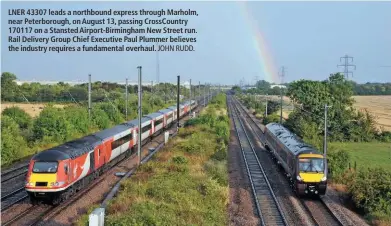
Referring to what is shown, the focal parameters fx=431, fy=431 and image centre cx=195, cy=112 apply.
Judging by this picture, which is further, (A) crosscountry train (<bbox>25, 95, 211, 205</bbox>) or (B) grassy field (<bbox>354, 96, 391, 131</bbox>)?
(B) grassy field (<bbox>354, 96, 391, 131</bbox>)

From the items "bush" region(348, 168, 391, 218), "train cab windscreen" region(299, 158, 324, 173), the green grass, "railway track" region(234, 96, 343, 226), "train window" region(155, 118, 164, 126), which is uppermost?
"train window" region(155, 118, 164, 126)

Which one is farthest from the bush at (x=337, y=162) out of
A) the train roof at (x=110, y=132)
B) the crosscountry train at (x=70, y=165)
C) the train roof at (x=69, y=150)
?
the train roof at (x=69, y=150)

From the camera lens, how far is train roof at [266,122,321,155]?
1017 inches

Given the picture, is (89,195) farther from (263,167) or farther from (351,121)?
(351,121)

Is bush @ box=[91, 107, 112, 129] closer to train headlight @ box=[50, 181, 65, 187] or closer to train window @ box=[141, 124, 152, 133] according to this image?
train window @ box=[141, 124, 152, 133]

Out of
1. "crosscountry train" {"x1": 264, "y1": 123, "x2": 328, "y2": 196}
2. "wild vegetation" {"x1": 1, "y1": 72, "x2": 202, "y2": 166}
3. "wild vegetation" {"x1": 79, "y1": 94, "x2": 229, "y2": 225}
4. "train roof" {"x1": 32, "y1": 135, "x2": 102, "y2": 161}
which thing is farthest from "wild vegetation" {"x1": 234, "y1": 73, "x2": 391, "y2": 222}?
"wild vegetation" {"x1": 1, "y1": 72, "x2": 202, "y2": 166}

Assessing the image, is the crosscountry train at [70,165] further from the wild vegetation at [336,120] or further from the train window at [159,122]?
the wild vegetation at [336,120]

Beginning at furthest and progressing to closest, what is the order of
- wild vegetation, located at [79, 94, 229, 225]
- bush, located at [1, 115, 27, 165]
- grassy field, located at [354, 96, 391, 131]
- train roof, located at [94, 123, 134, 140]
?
grassy field, located at [354, 96, 391, 131] → bush, located at [1, 115, 27, 165] → train roof, located at [94, 123, 134, 140] → wild vegetation, located at [79, 94, 229, 225]

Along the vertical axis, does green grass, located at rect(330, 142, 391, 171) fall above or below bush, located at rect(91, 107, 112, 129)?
below

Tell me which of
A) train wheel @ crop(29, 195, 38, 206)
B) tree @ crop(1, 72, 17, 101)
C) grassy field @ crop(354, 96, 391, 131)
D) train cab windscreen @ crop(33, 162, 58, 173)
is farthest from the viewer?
tree @ crop(1, 72, 17, 101)

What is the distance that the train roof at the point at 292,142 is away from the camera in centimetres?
2584

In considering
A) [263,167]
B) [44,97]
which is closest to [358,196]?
[263,167]

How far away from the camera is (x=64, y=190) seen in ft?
67.3

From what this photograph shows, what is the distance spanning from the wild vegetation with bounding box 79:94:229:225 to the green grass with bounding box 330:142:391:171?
14274mm
